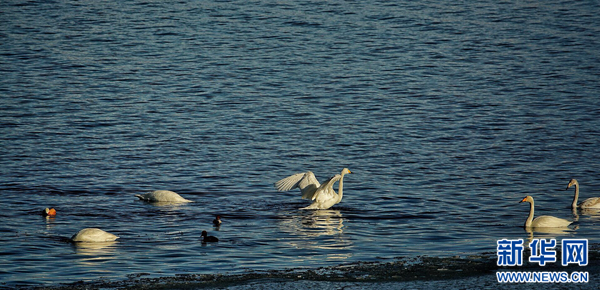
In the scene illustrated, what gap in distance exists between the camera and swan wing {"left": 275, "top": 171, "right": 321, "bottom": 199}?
768 inches

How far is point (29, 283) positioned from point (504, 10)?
38.0 metres

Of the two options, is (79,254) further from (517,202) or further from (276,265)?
(517,202)

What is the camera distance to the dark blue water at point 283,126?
1585cm

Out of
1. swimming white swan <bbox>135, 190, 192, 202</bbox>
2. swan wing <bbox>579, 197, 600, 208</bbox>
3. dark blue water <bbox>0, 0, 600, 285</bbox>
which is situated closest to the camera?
dark blue water <bbox>0, 0, 600, 285</bbox>

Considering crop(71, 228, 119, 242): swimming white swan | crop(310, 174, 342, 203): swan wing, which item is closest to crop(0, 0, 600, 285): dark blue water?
crop(71, 228, 119, 242): swimming white swan

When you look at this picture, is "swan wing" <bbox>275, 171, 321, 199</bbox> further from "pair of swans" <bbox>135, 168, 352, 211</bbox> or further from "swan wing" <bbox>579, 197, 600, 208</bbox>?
"swan wing" <bbox>579, 197, 600, 208</bbox>

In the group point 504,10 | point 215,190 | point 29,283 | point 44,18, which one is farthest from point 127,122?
point 504,10

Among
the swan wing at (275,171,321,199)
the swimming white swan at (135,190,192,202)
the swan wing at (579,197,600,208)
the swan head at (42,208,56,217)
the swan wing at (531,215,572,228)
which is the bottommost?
the swan wing at (531,215,572,228)

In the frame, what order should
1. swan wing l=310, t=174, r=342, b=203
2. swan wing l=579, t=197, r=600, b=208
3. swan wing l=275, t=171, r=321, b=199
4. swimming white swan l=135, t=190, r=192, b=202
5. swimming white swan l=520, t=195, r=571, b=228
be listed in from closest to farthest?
swimming white swan l=520, t=195, r=571, b=228 < swan wing l=579, t=197, r=600, b=208 < swimming white swan l=135, t=190, r=192, b=202 < swan wing l=310, t=174, r=342, b=203 < swan wing l=275, t=171, r=321, b=199

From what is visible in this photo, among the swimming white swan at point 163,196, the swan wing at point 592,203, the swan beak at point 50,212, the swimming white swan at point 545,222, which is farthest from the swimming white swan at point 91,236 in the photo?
the swan wing at point 592,203

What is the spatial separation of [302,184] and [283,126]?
8339 millimetres

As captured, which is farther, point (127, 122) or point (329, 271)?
point (127, 122)

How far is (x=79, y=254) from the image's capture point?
14.4m

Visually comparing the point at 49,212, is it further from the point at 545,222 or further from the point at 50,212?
the point at 545,222
